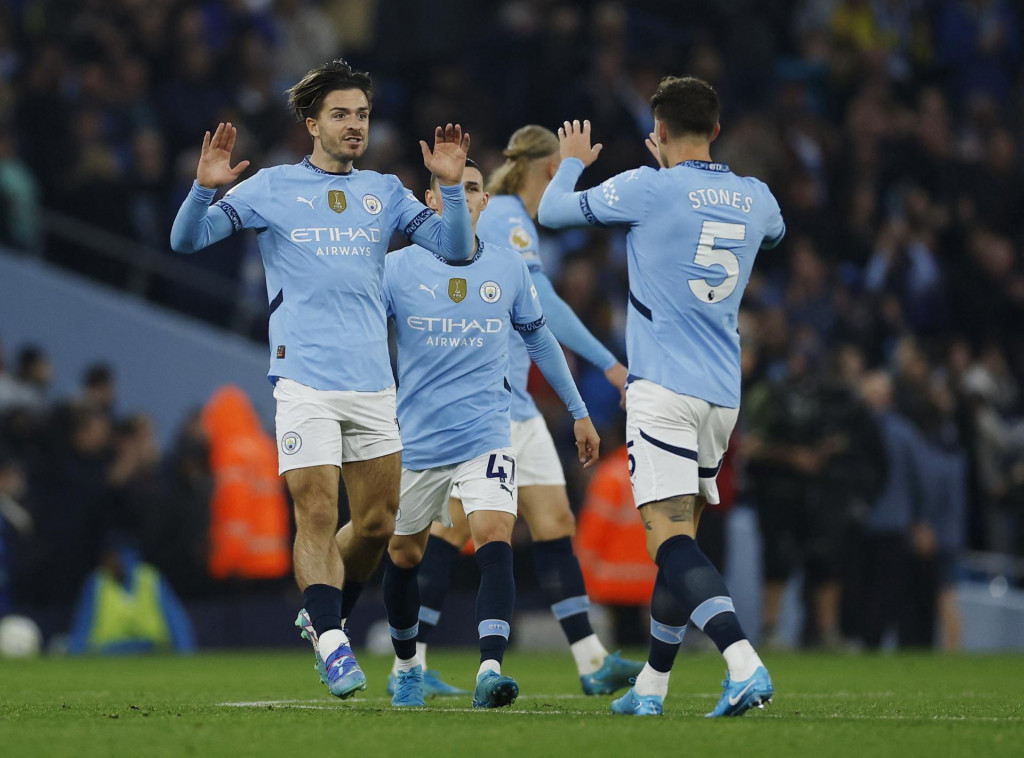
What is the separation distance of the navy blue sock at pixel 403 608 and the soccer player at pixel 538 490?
0.73m

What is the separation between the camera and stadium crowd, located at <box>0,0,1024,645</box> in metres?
14.1

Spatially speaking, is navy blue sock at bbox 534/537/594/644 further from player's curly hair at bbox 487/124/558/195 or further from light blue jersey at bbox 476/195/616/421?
player's curly hair at bbox 487/124/558/195

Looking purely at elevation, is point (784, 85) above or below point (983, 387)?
above

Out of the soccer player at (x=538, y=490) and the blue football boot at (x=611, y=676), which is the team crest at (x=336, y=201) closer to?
the soccer player at (x=538, y=490)

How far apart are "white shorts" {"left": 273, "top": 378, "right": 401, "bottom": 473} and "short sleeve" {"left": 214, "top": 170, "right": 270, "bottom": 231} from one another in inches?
26.4

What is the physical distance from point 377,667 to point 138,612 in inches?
124

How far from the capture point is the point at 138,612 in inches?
535

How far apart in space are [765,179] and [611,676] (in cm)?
1029

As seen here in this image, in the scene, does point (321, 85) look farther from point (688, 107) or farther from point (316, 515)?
point (316, 515)

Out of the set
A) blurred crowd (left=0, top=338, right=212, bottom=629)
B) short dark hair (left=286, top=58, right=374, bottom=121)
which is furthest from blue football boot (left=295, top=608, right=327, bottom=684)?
blurred crowd (left=0, top=338, right=212, bottom=629)

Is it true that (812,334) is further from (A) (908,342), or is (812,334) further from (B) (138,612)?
(B) (138,612)

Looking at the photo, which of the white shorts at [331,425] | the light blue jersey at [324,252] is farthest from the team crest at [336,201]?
the white shorts at [331,425]

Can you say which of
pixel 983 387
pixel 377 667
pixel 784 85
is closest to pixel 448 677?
pixel 377 667

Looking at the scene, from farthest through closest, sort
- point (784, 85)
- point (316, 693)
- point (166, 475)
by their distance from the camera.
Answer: point (784, 85) < point (166, 475) < point (316, 693)
